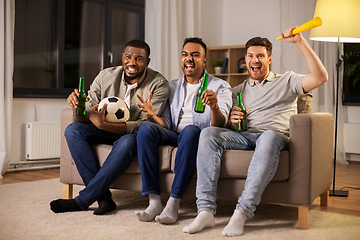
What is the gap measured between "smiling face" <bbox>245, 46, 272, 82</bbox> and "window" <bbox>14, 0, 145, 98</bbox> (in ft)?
8.10

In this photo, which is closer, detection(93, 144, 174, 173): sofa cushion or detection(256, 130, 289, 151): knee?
detection(256, 130, 289, 151): knee

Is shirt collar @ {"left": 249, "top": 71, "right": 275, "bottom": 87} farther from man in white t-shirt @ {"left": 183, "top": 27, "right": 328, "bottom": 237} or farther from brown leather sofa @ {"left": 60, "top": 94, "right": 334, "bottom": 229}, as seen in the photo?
brown leather sofa @ {"left": 60, "top": 94, "right": 334, "bottom": 229}

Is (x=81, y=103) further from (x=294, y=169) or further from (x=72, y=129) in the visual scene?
(x=294, y=169)

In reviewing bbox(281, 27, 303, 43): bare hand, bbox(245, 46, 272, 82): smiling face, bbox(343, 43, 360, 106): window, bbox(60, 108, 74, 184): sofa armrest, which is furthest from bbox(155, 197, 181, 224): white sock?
bbox(343, 43, 360, 106): window

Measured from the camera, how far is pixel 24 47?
4152 mm

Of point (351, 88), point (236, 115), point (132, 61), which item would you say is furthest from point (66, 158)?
point (351, 88)

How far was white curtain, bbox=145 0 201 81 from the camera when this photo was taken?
477cm

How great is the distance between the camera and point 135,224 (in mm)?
1978

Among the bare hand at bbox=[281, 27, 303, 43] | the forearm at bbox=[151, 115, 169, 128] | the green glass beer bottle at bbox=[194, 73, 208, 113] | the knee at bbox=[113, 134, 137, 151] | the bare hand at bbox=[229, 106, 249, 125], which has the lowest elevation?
the knee at bbox=[113, 134, 137, 151]

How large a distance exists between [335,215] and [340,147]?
8.98 feet

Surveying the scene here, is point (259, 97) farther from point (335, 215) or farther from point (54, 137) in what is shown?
point (54, 137)

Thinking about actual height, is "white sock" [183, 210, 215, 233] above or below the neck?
below

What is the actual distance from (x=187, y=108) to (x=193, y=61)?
0.96 ft

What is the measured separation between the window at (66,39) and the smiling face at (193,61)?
82.5 inches
